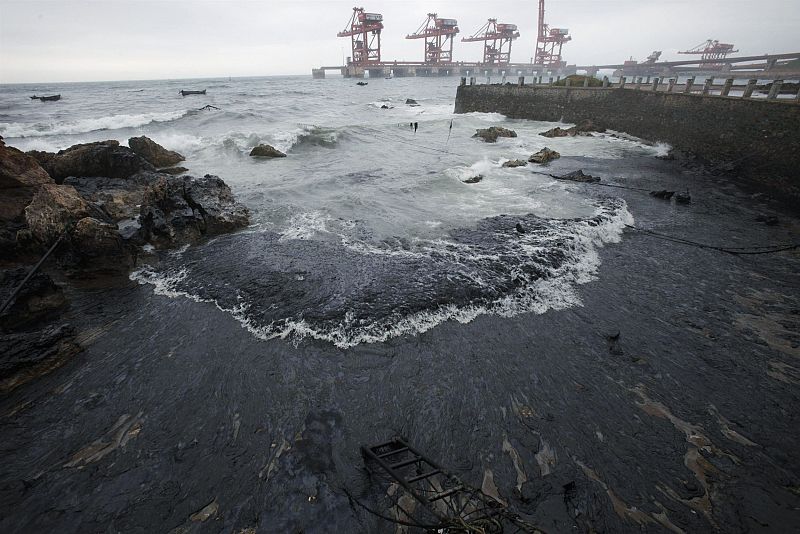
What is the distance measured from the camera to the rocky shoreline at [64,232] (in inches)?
240

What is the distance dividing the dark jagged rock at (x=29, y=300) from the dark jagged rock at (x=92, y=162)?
9.08 metres

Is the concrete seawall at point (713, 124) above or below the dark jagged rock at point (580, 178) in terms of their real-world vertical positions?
above

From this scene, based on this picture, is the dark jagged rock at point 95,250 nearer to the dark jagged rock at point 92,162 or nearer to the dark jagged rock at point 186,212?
the dark jagged rock at point 186,212

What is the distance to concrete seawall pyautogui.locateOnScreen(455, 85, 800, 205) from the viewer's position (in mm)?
14836

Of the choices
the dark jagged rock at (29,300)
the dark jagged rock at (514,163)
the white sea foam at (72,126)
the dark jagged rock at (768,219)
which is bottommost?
the dark jagged rock at (29,300)

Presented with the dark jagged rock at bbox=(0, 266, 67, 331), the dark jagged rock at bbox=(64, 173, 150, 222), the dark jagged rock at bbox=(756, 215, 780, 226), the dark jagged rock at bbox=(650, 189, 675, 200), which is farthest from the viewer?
the dark jagged rock at bbox=(650, 189, 675, 200)

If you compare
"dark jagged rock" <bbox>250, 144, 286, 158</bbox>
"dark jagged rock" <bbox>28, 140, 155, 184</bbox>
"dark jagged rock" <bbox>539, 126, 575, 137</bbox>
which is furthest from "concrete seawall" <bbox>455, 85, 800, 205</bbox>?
"dark jagged rock" <bbox>28, 140, 155, 184</bbox>

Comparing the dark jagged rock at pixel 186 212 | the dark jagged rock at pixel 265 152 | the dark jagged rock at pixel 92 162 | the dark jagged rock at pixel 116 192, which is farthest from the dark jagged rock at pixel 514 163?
the dark jagged rock at pixel 92 162

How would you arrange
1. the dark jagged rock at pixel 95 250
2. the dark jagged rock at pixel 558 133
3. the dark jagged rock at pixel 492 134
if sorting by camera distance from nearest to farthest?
the dark jagged rock at pixel 95 250 → the dark jagged rock at pixel 492 134 → the dark jagged rock at pixel 558 133

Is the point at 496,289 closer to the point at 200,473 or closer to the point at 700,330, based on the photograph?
the point at 700,330

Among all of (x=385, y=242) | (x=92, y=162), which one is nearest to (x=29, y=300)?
(x=385, y=242)

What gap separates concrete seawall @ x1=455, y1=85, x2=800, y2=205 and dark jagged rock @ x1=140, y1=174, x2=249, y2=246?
21.9m

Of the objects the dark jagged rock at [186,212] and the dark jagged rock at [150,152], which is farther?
the dark jagged rock at [150,152]

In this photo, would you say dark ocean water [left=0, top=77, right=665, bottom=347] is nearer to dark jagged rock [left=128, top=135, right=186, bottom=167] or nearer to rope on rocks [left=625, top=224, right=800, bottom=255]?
dark jagged rock [left=128, top=135, right=186, bottom=167]
